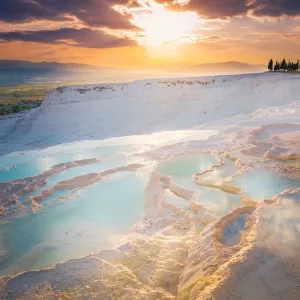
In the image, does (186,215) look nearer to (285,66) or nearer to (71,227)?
(71,227)

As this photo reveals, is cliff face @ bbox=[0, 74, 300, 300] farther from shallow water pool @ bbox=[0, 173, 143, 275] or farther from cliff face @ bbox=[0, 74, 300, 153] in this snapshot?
cliff face @ bbox=[0, 74, 300, 153]

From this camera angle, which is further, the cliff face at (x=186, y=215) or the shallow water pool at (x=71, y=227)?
the shallow water pool at (x=71, y=227)

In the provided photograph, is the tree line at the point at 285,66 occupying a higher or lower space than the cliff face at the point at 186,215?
higher

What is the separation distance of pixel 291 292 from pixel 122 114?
2184 centimetres

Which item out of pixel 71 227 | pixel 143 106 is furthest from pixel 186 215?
pixel 143 106

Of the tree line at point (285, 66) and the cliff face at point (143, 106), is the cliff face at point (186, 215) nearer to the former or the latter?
the cliff face at point (143, 106)

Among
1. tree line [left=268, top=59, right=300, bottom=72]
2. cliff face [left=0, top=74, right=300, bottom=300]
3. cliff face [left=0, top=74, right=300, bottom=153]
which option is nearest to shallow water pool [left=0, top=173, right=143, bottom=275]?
cliff face [left=0, top=74, right=300, bottom=300]

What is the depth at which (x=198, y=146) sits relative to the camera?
37.2 feet

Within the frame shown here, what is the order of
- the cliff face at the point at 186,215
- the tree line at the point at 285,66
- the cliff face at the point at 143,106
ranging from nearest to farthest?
the cliff face at the point at 186,215 < the cliff face at the point at 143,106 < the tree line at the point at 285,66

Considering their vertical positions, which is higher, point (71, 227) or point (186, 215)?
point (186, 215)

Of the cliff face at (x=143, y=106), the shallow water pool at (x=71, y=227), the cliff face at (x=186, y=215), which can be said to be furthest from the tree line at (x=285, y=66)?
the shallow water pool at (x=71, y=227)

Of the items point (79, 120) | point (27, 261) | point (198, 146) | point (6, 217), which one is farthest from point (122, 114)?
point (27, 261)

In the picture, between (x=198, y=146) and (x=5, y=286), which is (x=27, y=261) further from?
(x=198, y=146)

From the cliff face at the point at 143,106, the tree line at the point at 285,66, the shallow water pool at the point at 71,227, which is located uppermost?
the tree line at the point at 285,66
